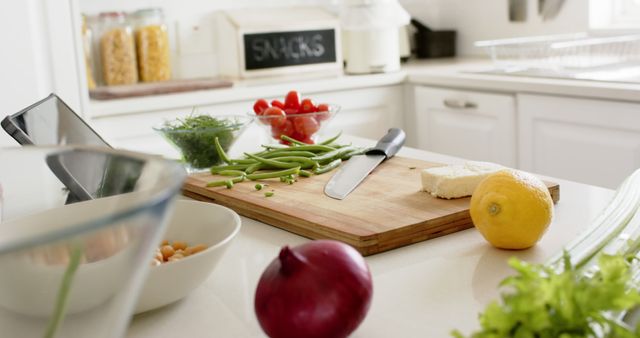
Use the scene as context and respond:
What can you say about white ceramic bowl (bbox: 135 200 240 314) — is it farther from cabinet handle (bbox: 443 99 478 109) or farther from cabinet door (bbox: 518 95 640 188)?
cabinet handle (bbox: 443 99 478 109)

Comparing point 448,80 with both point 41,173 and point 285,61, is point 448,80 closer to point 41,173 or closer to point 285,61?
point 285,61

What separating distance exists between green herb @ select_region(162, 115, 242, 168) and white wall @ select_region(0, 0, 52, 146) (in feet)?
3.37

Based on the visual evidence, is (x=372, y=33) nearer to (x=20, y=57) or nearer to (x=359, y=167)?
(x=20, y=57)

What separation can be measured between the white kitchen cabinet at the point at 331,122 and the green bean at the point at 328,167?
957 mm

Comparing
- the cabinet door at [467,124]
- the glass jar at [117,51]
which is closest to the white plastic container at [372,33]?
the cabinet door at [467,124]

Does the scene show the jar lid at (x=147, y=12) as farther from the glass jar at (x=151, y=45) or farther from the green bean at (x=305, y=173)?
the green bean at (x=305, y=173)

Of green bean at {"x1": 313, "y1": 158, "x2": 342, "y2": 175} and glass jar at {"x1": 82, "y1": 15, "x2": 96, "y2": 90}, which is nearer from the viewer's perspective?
green bean at {"x1": 313, "y1": 158, "x2": 342, "y2": 175}

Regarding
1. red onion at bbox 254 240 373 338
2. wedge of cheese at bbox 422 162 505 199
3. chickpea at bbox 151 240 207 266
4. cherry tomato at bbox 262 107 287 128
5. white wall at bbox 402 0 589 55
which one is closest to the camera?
red onion at bbox 254 240 373 338

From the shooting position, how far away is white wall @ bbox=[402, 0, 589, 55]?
310 centimetres

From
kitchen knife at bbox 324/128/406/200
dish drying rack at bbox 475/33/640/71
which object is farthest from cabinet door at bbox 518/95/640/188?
kitchen knife at bbox 324/128/406/200

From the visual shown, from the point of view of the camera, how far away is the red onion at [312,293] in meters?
0.70

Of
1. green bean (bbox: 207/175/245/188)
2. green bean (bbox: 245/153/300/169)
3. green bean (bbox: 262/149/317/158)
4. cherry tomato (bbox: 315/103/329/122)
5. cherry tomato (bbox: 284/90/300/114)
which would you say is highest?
cherry tomato (bbox: 284/90/300/114)

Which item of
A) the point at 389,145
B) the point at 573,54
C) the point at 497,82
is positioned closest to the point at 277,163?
the point at 389,145

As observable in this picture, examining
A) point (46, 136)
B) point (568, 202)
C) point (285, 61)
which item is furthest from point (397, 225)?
point (285, 61)
